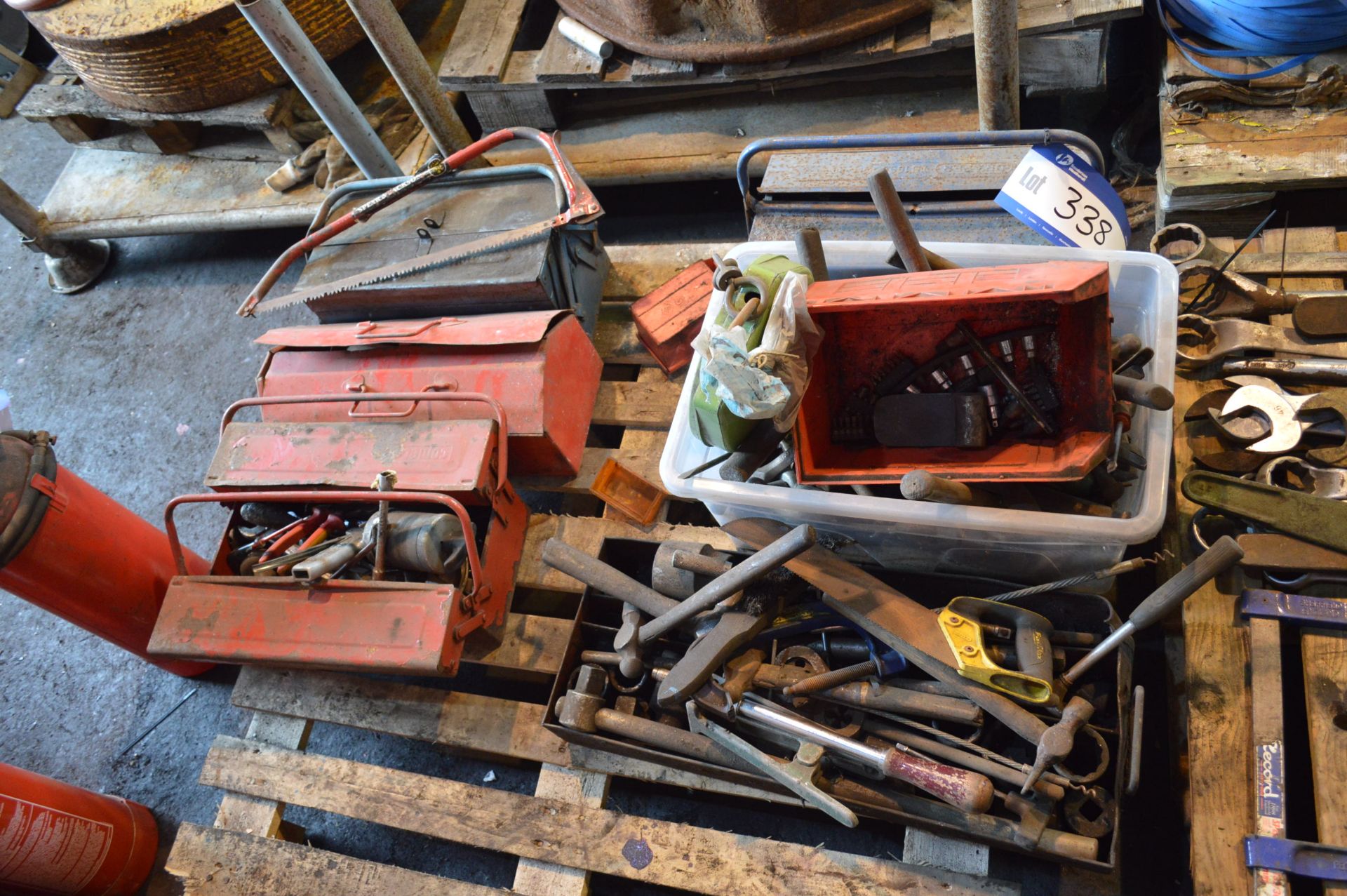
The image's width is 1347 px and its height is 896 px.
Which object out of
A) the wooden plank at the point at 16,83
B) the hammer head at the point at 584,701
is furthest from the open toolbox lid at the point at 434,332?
the wooden plank at the point at 16,83

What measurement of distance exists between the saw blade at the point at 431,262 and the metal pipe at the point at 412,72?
1.78 feet

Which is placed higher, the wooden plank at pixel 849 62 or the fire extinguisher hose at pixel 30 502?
the fire extinguisher hose at pixel 30 502

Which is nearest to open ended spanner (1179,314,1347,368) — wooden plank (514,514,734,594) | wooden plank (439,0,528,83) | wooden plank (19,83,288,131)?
wooden plank (514,514,734,594)

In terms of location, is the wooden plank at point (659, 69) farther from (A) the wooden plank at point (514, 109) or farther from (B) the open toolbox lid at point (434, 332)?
(B) the open toolbox lid at point (434, 332)

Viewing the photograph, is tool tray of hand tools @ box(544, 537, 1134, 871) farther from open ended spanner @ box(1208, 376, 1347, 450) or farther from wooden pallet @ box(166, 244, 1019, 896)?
open ended spanner @ box(1208, 376, 1347, 450)

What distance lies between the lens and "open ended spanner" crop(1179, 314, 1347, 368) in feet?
6.32

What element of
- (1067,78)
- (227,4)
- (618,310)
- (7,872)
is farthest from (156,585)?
(1067,78)

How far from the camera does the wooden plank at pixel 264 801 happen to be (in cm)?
222

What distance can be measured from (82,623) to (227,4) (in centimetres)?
200

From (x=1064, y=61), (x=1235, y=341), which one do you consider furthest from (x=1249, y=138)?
(x=1235, y=341)

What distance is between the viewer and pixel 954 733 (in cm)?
173

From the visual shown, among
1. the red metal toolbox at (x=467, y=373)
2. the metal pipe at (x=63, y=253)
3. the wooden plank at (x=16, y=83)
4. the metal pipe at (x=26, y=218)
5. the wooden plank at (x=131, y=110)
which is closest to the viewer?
the red metal toolbox at (x=467, y=373)

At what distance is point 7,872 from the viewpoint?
2.06 meters

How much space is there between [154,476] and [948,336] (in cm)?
283
